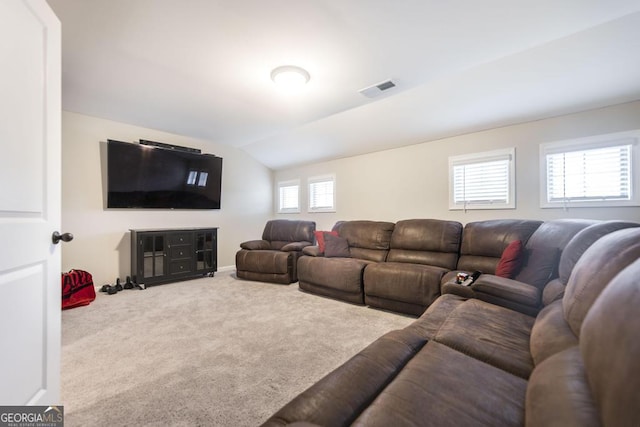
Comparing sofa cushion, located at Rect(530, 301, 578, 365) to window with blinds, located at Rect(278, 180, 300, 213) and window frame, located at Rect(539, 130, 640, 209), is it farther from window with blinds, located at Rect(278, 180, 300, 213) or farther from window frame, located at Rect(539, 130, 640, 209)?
window with blinds, located at Rect(278, 180, 300, 213)

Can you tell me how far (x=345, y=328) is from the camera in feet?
7.91

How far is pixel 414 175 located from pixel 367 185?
2.76 feet

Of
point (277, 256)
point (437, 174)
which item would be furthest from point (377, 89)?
point (277, 256)

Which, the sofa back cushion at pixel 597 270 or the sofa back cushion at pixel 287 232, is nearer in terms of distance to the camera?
the sofa back cushion at pixel 597 270

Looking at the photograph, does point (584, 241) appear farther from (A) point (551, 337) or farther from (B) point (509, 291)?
(A) point (551, 337)

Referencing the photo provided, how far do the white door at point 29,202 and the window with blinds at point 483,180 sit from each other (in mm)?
3954

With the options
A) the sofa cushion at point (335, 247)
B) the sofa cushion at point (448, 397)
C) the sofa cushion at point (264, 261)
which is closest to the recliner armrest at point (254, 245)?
the sofa cushion at point (264, 261)

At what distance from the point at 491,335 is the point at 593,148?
2737 mm

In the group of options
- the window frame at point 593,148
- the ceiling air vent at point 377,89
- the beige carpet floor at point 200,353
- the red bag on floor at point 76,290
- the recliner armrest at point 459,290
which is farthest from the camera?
the red bag on floor at point 76,290

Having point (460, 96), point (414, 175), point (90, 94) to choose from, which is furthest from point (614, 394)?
point (90, 94)

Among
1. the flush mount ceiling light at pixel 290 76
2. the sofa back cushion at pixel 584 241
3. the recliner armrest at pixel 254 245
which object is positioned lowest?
the recliner armrest at pixel 254 245

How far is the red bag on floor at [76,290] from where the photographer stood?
2.94 meters

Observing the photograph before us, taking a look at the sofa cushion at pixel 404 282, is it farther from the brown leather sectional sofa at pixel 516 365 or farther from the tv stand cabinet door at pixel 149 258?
the tv stand cabinet door at pixel 149 258

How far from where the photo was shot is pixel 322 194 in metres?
5.20
